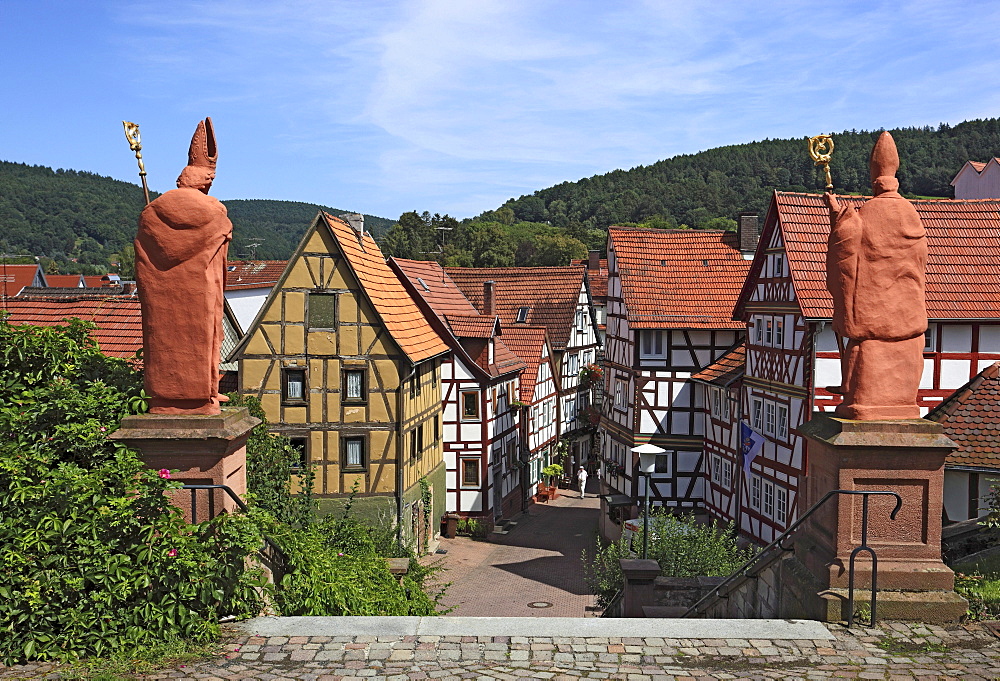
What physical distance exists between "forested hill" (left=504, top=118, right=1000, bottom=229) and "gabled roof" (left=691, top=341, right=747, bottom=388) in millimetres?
48025

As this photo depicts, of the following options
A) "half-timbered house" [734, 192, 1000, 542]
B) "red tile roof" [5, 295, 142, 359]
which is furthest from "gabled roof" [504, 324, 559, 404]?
"red tile roof" [5, 295, 142, 359]

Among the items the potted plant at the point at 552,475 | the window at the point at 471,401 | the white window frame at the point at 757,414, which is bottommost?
the potted plant at the point at 552,475

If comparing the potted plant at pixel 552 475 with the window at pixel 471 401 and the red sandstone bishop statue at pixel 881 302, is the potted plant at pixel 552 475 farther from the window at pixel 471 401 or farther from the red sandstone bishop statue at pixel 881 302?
the red sandstone bishop statue at pixel 881 302

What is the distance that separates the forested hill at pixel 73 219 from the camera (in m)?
135

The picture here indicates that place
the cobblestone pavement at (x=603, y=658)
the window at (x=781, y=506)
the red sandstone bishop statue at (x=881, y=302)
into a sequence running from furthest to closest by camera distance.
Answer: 1. the window at (x=781, y=506)
2. the red sandstone bishop statue at (x=881, y=302)
3. the cobblestone pavement at (x=603, y=658)

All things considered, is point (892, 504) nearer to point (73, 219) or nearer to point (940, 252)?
point (940, 252)

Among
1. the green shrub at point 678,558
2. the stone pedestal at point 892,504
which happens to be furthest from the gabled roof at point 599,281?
the stone pedestal at point 892,504

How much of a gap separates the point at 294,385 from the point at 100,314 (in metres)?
4.94

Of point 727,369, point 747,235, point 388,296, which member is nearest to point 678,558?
point 727,369

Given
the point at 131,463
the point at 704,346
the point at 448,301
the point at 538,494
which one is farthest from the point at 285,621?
the point at 538,494

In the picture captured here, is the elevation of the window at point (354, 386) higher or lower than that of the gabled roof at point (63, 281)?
lower

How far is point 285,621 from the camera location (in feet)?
22.0

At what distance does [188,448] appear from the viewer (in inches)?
266

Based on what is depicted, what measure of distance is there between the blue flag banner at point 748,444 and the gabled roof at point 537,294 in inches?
764
